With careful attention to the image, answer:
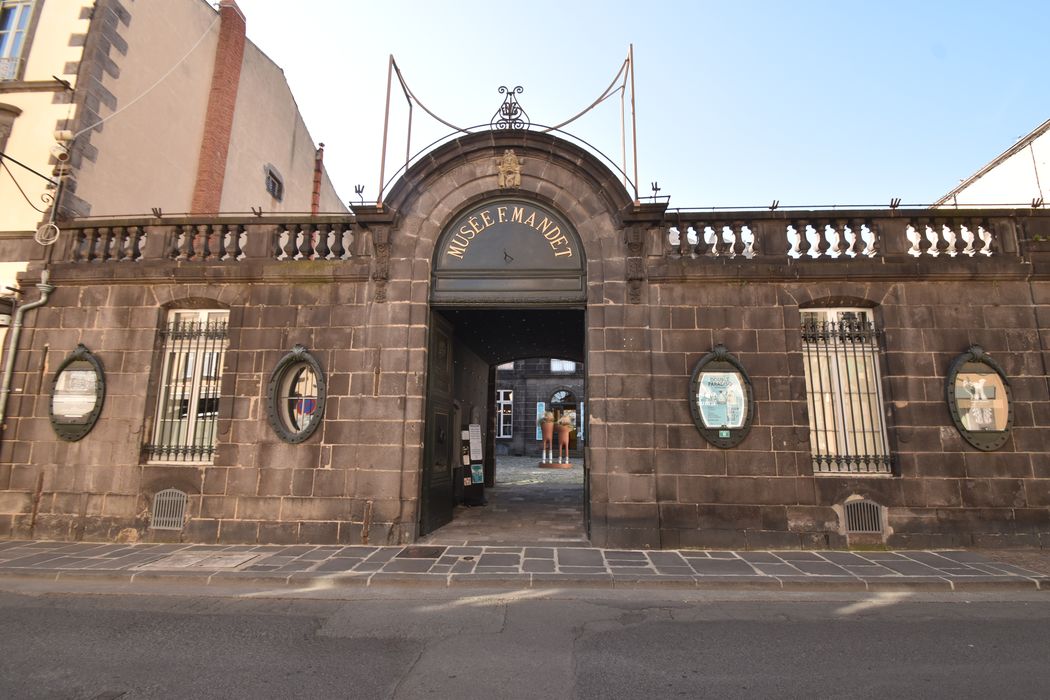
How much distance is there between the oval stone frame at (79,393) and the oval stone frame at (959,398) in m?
13.4

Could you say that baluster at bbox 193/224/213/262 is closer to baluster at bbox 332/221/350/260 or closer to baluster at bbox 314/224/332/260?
baluster at bbox 314/224/332/260

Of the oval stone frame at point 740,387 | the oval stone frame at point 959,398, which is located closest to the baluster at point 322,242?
the oval stone frame at point 740,387

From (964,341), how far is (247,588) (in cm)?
1059

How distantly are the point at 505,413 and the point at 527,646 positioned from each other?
2875 centimetres

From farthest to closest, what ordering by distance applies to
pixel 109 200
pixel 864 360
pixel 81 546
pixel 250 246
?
1. pixel 109 200
2. pixel 250 246
3. pixel 864 360
4. pixel 81 546

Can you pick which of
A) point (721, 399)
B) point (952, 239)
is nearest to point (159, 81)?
point (721, 399)

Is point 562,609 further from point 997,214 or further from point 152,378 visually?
point 997,214

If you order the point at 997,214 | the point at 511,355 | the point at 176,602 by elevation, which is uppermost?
the point at 997,214

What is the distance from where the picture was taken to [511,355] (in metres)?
14.2

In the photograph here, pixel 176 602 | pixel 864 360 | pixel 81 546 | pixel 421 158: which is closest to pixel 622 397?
pixel 864 360

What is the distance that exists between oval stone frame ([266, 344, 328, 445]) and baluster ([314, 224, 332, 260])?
1.59 m

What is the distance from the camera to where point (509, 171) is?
8.63 m

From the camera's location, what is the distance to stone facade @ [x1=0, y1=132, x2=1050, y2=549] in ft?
24.5

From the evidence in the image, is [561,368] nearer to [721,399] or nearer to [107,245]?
[721,399]
